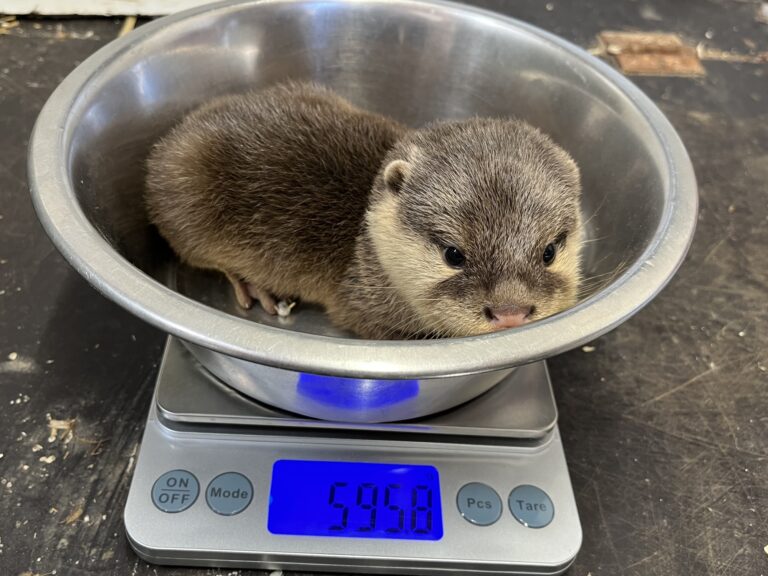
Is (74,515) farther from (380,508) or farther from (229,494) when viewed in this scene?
(380,508)

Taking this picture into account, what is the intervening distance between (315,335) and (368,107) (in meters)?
0.76

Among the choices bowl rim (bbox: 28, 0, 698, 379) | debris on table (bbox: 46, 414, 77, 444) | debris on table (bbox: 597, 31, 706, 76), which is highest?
bowl rim (bbox: 28, 0, 698, 379)

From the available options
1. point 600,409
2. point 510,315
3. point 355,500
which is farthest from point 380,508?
point 600,409

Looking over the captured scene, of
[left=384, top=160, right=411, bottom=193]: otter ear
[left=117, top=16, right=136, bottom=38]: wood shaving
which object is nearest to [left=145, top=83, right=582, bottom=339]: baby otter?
[left=384, top=160, right=411, bottom=193]: otter ear

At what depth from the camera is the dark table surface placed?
2.60 ft

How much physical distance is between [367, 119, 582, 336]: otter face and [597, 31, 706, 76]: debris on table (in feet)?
2.87

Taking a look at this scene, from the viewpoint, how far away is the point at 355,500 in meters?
0.77

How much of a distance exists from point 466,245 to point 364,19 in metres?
0.54

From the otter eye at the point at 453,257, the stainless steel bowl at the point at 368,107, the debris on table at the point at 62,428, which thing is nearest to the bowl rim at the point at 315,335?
the stainless steel bowl at the point at 368,107

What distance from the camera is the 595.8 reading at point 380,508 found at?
758 millimetres

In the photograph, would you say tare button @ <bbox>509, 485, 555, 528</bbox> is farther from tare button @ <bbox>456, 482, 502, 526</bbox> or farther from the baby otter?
the baby otter

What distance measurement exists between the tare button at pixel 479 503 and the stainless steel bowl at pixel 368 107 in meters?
0.11

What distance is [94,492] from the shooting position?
2.65 ft

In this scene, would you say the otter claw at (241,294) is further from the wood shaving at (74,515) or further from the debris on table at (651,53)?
the debris on table at (651,53)
